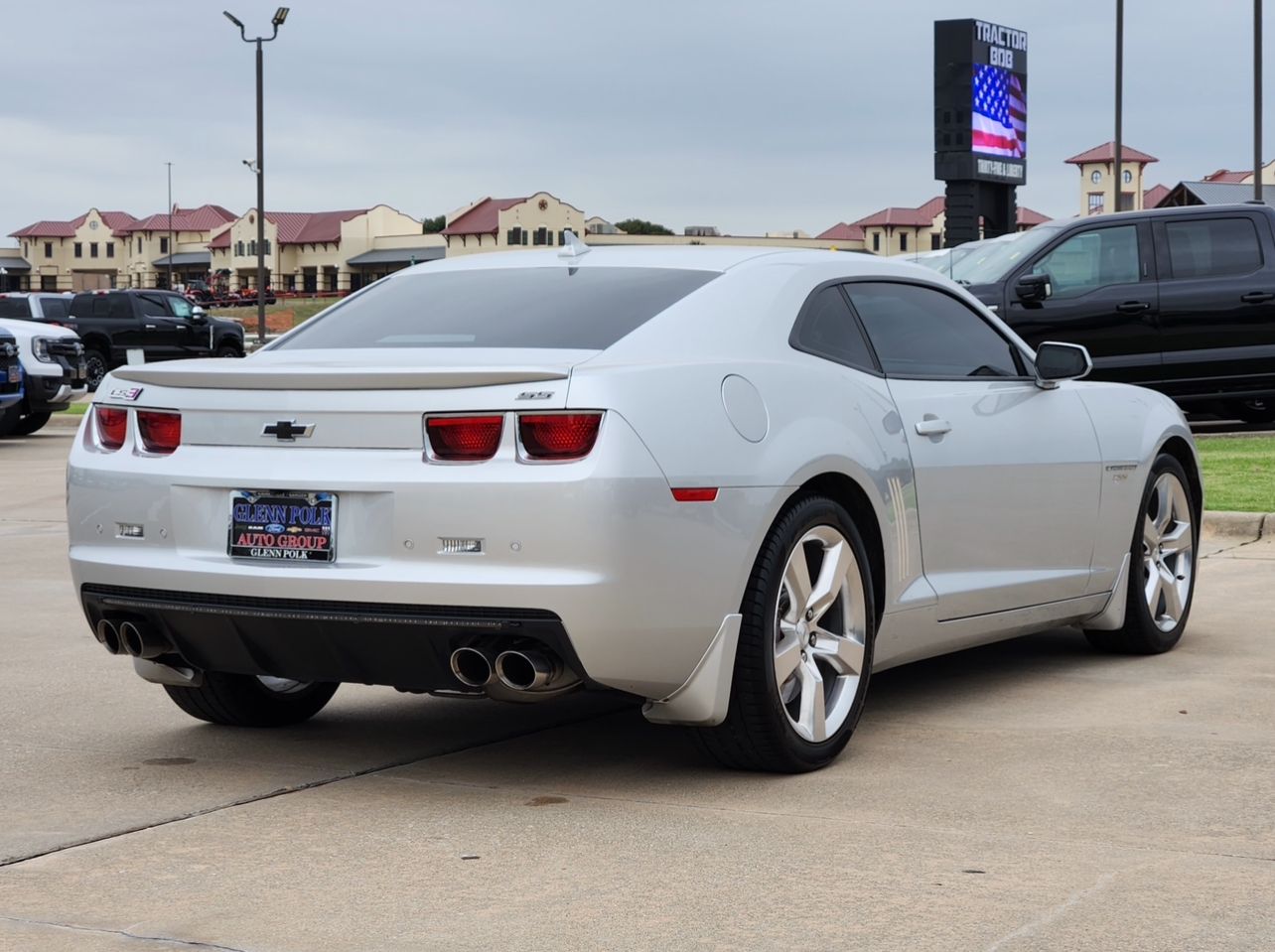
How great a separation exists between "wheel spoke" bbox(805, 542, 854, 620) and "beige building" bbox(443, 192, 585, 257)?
116220mm

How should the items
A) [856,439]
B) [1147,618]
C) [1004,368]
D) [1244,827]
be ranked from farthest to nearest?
[1147,618] < [1004,368] < [856,439] < [1244,827]

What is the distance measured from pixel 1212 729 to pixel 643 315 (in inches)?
86.4

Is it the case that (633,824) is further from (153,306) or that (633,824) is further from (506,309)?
(153,306)

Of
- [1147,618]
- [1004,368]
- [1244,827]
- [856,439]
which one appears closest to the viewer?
[1244,827]

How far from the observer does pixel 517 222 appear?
400 feet

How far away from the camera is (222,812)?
457 centimetres

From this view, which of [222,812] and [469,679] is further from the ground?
[469,679]

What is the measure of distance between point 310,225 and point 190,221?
20072 mm

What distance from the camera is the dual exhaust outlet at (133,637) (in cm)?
495

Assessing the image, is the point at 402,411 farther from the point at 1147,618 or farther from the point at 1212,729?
the point at 1147,618

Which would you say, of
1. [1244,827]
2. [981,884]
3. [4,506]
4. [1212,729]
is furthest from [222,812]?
[4,506]

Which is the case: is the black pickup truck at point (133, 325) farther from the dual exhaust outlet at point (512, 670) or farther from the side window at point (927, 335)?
the dual exhaust outlet at point (512, 670)

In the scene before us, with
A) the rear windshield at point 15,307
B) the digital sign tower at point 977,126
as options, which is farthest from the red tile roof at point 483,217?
the digital sign tower at point 977,126

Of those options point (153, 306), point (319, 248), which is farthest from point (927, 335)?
point (319, 248)
